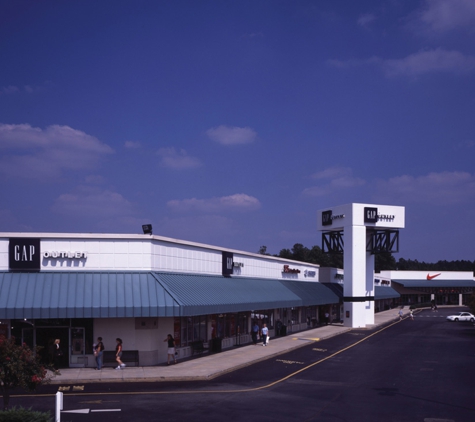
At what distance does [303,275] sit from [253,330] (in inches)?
767

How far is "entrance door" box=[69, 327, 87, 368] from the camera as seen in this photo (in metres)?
29.8

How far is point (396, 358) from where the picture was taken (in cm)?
3503

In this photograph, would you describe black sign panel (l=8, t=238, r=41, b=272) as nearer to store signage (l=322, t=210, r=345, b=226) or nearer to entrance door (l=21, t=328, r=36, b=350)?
entrance door (l=21, t=328, r=36, b=350)

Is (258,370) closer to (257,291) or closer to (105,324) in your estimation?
(105,324)

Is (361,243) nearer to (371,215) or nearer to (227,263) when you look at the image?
(371,215)

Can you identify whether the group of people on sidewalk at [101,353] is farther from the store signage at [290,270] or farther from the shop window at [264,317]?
the store signage at [290,270]

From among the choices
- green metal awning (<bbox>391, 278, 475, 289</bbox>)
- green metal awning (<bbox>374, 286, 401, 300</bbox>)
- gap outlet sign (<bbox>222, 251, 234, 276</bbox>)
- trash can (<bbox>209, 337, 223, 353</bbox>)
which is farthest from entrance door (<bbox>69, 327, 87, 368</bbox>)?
green metal awning (<bbox>391, 278, 475, 289</bbox>)

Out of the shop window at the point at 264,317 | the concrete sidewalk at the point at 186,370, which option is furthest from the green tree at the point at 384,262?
the concrete sidewalk at the point at 186,370

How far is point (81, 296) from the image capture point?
28.7 metres

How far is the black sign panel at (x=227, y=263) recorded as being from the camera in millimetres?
41094

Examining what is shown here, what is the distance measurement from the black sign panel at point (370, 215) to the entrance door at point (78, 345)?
134 ft

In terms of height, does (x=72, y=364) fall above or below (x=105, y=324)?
below

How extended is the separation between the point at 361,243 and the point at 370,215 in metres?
3.23

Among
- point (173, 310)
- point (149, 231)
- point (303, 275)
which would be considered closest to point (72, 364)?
point (173, 310)
